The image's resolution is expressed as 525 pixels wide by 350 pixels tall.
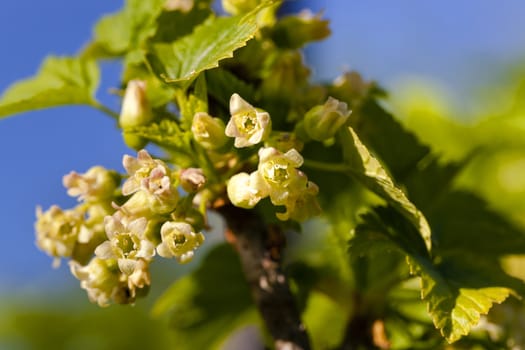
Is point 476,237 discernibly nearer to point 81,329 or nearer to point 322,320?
point 322,320

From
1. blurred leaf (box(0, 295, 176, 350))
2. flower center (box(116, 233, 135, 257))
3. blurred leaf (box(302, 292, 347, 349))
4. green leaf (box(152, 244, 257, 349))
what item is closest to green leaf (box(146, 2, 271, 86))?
flower center (box(116, 233, 135, 257))

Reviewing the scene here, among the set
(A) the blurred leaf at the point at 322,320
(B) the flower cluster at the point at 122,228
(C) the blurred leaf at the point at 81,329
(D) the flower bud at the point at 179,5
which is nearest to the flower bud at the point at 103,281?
(B) the flower cluster at the point at 122,228

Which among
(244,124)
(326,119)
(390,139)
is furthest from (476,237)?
(244,124)

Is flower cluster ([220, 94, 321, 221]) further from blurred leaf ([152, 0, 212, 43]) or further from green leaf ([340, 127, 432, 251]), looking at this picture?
blurred leaf ([152, 0, 212, 43])

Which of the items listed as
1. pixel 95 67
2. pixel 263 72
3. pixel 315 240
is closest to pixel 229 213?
pixel 263 72

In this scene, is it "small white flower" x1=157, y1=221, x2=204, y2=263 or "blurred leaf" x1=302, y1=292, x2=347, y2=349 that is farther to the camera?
"blurred leaf" x1=302, y1=292, x2=347, y2=349
